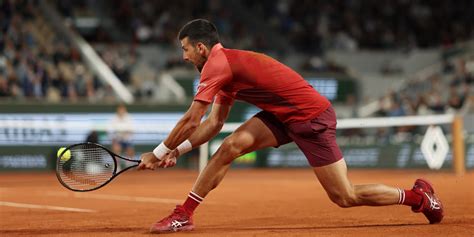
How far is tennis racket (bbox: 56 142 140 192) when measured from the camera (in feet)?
28.0

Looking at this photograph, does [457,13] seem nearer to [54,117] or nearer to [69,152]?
[54,117]

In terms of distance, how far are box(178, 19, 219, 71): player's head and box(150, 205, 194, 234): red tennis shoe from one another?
4.85 ft

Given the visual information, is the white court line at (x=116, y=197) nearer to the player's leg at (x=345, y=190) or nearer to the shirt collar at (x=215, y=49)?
the player's leg at (x=345, y=190)

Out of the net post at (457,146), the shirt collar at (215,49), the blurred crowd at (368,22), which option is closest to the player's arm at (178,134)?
the shirt collar at (215,49)

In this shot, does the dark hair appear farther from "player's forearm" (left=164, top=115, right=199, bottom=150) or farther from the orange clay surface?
the orange clay surface

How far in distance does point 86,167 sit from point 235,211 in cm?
309

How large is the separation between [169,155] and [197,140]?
59 centimetres

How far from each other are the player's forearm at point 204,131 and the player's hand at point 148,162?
707 mm

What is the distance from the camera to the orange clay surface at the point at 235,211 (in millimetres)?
8930

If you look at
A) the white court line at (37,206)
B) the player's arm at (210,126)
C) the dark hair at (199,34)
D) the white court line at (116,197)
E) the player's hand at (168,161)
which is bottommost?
the white court line at (116,197)

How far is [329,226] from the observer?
9.30m

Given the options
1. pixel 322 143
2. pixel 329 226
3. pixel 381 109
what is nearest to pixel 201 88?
pixel 322 143

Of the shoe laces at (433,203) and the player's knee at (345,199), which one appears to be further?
the shoe laces at (433,203)

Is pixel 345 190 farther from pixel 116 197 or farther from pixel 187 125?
pixel 116 197
